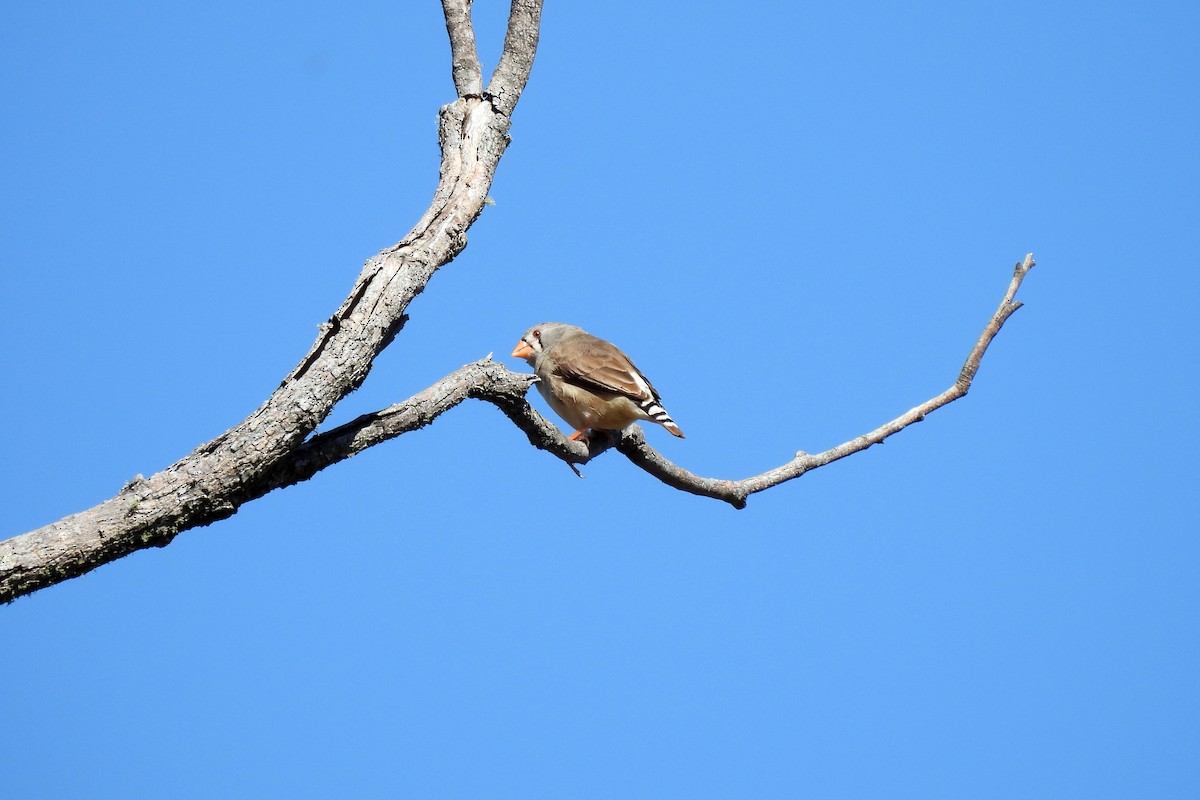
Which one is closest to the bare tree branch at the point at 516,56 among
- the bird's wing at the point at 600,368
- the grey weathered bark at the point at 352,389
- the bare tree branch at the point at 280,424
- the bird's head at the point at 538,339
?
the grey weathered bark at the point at 352,389

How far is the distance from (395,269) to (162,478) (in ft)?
3.85

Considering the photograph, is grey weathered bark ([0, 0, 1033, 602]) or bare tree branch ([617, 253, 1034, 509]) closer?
grey weathered bark ([0, 0, 1033, 602])

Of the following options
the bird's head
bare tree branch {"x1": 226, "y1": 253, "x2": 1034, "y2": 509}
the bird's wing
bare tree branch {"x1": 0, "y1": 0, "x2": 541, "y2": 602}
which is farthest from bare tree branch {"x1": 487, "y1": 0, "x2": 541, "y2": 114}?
the bird's head

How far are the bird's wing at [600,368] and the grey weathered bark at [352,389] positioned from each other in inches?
16.5

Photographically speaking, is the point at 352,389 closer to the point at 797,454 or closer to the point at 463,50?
the point at 463,50

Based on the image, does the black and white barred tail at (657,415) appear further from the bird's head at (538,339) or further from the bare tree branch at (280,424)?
the bare tree branch at (280,424)

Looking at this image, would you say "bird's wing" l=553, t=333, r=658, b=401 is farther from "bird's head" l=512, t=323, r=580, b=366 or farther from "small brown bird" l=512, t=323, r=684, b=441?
"bird's head" l=512, t=323, r=580, b=366

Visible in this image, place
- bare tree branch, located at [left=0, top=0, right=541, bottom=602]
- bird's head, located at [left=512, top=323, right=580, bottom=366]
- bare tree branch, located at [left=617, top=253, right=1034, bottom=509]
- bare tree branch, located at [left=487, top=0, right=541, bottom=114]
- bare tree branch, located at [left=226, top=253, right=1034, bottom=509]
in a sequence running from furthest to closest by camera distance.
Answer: bird's head, located at [left=512, top=323, right=580, bottom=366] < bare tree branch, located at [left=617, top=253, right=1034, bottom=509] < bare tree branch, located at [left=487, top=0, right=541, bottom=114] < bare tree branch, located at [left=226, top=253, right=1034, bottom=509] < bare tree branch, located at [left=0, top=0, right=541, bottom=602]

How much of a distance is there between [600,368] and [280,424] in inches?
92.3

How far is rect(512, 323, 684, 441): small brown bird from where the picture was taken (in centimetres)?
559

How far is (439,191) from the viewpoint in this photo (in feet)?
15.3

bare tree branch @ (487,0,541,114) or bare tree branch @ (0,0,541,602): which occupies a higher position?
bare tree branch @ (487,0,541,114)

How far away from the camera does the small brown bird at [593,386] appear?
5.59 m

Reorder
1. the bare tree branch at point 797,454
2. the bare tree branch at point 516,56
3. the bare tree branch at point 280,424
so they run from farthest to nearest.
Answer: the bare tree branch at point 797,454, the bare tree branch at point 516,56, the bare tree branch at point 280,424
